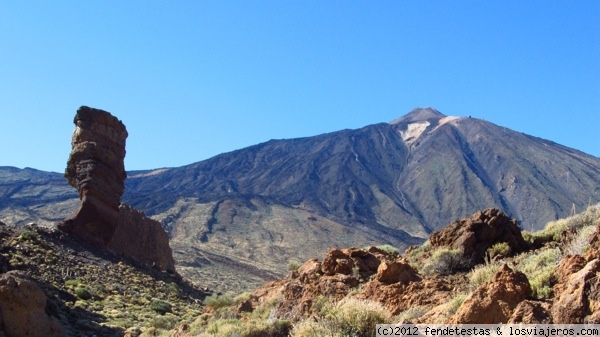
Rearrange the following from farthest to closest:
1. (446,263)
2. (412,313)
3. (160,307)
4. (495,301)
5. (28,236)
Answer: (28,236)
(160,307)
(446,263)
(412,313)
(495,301)

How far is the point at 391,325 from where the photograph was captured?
652 cm

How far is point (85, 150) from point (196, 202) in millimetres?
64765

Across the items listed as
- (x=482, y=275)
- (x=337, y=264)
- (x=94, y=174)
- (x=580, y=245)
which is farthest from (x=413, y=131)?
(x=580, y=245)

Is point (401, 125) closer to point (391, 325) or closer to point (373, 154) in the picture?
point (373, 154)

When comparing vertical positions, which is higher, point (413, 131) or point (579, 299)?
point (413, 131)

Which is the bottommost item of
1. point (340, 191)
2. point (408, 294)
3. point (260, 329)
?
point (260, 329)

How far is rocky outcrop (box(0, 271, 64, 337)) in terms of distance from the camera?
38.9 ft

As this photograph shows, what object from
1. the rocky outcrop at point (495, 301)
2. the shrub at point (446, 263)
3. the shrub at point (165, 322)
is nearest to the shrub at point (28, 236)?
the shrub at point (165, 322)

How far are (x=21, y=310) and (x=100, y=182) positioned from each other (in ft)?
47.9

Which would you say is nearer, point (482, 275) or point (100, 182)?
point (482, 275)

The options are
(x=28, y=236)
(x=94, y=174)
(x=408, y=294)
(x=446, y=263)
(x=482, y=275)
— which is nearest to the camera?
(x=408, y=294)

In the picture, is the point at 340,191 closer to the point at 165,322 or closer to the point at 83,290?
the point at 83,290

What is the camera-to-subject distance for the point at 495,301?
592cm

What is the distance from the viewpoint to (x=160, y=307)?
792 inches
